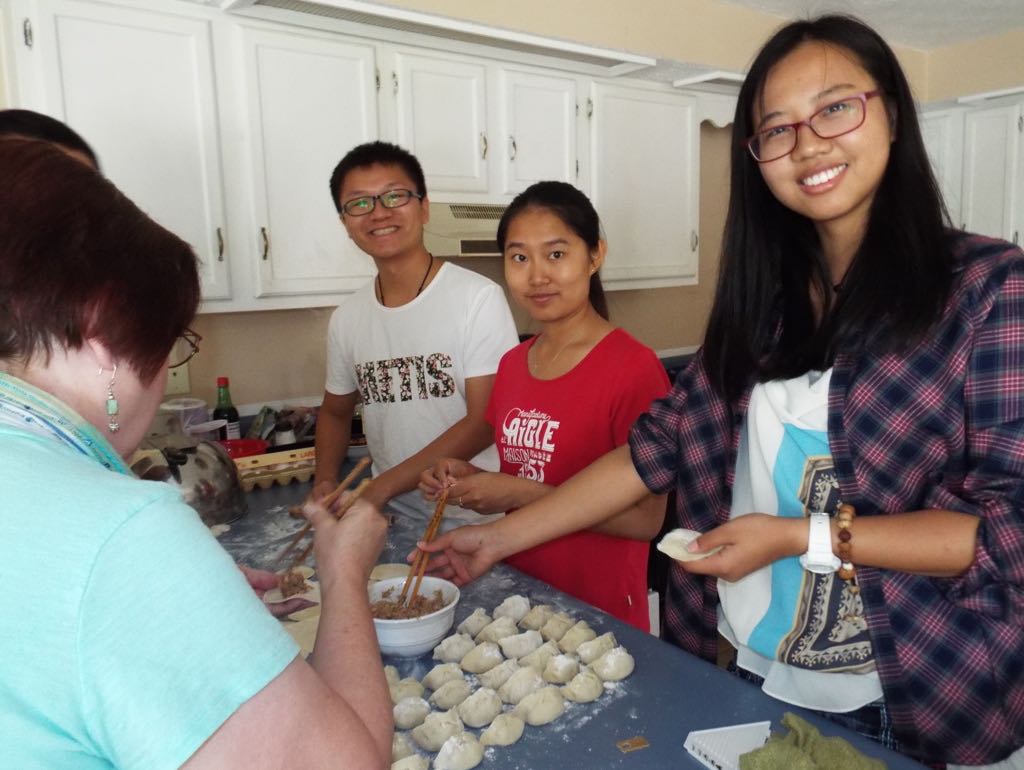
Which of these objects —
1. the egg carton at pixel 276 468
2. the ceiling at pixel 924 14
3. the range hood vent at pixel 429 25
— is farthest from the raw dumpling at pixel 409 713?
the ceiling at pixel 924 14

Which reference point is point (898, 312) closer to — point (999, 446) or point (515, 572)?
point (999, 446)

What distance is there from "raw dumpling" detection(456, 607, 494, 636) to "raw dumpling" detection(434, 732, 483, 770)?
1.02 ft

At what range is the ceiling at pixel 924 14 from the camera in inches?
138

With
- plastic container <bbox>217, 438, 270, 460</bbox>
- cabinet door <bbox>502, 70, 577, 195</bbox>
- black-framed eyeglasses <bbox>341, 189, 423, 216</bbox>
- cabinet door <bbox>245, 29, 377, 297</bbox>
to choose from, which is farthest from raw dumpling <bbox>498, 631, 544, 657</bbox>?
cabinet door <bbox>502, 70, 577, 195</bbox>

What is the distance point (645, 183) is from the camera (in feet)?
Answer: 11.0

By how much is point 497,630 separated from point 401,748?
30cm

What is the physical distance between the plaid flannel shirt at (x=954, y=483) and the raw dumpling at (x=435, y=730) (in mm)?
535

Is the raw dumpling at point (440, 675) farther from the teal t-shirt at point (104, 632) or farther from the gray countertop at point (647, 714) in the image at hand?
the teal t-shirt at point (104, 632)

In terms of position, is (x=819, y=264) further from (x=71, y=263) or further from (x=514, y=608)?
(x=71, y=263)

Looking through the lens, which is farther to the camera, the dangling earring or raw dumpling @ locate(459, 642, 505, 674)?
raw dumpling @ locate(459, 642, 505, 674)

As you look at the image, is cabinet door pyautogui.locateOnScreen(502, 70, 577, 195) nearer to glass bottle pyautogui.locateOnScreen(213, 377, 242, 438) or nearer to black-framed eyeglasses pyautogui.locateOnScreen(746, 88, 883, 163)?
glass bottle pyautogui.locateOnScreen(213, 377, 242, 438)

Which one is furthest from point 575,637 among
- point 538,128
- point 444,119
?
point 538,128

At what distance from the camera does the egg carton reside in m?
2.19

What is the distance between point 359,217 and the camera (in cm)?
199
